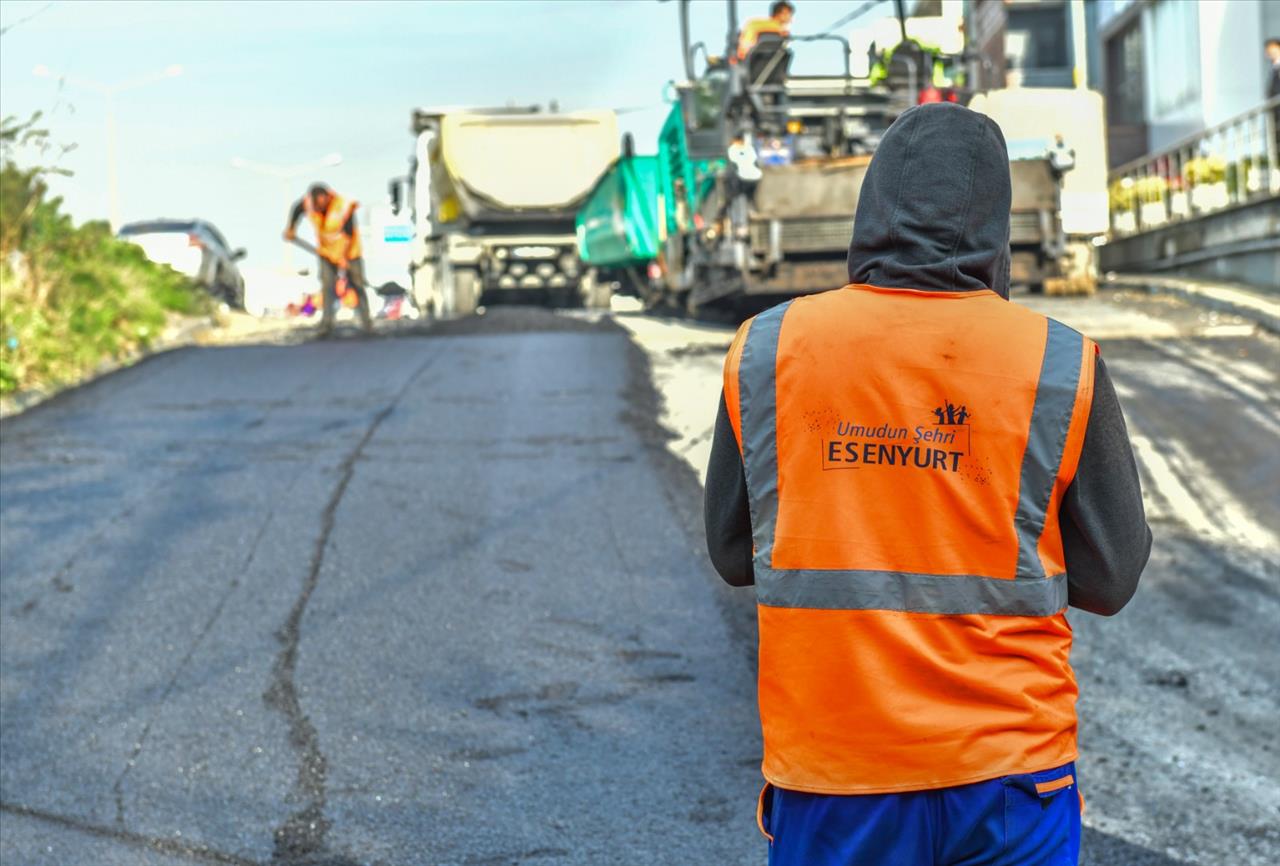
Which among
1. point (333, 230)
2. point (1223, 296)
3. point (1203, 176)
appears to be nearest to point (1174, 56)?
point (1203, 176)

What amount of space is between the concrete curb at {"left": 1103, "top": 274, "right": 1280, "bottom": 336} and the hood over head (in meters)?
12.2

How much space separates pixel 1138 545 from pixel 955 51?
13.6 meters

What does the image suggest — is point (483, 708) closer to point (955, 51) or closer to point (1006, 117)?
point (955, 51)

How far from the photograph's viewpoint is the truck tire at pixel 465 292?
79.7 ft

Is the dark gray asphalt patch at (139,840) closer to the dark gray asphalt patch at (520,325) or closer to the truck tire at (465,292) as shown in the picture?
the dark gray asphalt patch at (520,325)

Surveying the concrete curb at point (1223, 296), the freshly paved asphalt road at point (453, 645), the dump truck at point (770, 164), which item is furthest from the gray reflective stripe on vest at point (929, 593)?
the concrete curb at point (1223, 296)

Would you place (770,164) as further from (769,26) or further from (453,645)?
(453,645)

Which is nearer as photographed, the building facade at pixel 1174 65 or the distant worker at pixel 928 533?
the distant worker at pixel 928 533

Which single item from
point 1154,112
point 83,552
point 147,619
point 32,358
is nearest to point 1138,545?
point 147,619

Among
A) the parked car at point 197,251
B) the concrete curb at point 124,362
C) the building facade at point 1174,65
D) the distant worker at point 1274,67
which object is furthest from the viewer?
the parked car at point 197,251

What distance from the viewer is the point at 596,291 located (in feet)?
80.3

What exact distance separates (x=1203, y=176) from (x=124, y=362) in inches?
444

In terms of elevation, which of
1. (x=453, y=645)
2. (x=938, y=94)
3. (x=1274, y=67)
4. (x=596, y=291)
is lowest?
(x=453, y=645)

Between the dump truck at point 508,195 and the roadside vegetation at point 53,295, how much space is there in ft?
24.9
